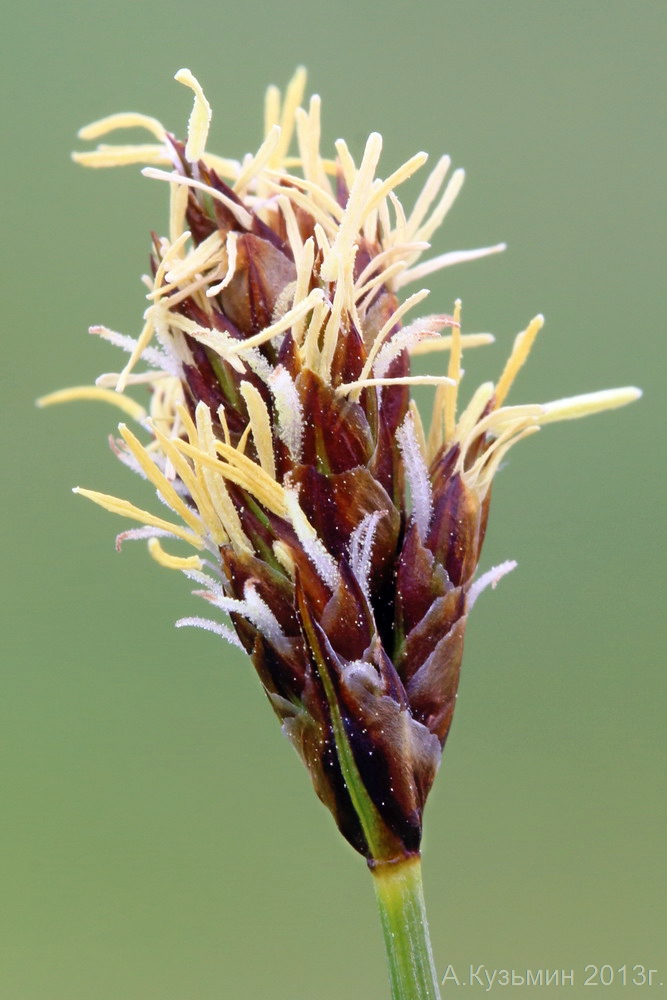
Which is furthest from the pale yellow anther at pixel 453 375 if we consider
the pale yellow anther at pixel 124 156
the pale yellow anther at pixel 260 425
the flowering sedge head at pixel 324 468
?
the pale yellow anther at pixel 124 156

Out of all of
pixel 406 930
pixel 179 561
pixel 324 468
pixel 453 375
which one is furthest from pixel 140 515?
pixel 406 930

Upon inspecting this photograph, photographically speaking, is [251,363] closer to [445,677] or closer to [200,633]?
[445,677]

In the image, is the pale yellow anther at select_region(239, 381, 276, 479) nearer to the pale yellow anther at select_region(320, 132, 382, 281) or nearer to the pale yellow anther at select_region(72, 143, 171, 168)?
the pale yellow anther at select_region(320, 132, 382, 281)

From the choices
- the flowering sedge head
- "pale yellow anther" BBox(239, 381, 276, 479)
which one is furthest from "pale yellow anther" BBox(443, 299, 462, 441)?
"pale yellow anther" BBox(239, 381, 276, 479)

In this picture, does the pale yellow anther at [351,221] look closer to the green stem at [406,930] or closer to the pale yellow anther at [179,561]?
the pale yellow anther at [179,561]

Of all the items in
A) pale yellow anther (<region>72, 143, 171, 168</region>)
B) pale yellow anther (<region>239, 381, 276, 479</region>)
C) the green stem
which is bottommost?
the green stem

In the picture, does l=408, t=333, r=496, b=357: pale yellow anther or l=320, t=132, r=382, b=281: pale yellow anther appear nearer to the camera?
l=320, t=132, r=382, b=281: pale yellow anther

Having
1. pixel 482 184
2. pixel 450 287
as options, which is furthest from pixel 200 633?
pixel 482 184

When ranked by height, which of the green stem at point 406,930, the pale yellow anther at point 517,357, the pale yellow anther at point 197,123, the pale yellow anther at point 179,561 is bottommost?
the green stem at point 406,930
